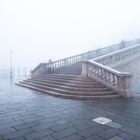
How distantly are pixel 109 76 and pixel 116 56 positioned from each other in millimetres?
3394

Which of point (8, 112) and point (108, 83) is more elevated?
point (108, 83)

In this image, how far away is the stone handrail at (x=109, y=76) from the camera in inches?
302

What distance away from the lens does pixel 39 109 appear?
5.66 meters

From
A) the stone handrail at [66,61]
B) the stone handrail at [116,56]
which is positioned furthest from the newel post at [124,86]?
the stone handrail at [66,61]

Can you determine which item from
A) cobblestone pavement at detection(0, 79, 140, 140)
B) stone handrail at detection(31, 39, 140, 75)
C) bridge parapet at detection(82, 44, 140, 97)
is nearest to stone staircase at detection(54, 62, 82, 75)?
stone handrail at detection(31, 39, 140, 75)

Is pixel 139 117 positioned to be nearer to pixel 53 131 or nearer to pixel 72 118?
pixel 72 118

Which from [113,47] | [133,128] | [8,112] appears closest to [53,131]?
[133,128]

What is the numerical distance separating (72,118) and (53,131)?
105cm

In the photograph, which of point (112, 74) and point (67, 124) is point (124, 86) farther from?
point (67, 124)

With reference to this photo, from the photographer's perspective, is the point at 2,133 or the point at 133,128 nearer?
the point at 2,133

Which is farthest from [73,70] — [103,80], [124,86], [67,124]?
[67,124]

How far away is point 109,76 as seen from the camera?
846 cm

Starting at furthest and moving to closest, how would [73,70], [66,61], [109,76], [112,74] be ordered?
[66,61] → [73,70] → [109,76] → [112,74]

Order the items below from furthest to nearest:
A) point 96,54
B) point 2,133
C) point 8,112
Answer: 1. point 96,54
2. point 8,112
3. point 2,133
